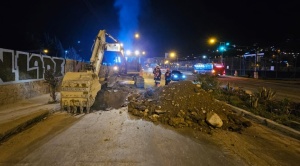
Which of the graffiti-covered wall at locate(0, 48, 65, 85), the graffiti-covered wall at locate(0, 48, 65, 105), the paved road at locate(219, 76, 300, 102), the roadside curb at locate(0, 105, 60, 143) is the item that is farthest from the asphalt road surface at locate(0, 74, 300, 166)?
the paved road at locate(219, 76, 300, 102)

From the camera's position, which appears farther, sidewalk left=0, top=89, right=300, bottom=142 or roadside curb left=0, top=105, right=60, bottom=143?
sidewalk left=0, top=89, right=300, bottom=142

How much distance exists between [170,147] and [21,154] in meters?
3.65

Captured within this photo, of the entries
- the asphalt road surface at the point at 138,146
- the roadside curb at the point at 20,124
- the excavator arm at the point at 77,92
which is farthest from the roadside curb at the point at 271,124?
the roadside curb at the point at 20,124

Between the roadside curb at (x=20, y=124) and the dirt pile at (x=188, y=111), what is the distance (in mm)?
3627

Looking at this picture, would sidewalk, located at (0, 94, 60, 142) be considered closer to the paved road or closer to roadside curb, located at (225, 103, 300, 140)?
roadside curb, located at (225, 103, 300, 140)

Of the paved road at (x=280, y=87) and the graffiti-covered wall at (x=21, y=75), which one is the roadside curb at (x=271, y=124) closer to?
→ the paved road at (x=280, y=87)

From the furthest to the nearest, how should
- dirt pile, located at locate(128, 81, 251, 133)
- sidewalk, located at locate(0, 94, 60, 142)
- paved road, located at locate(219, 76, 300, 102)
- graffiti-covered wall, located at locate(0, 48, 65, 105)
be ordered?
paved road, located at locate(219, 76, 300, 102)
graffiti-covered wall, located at locate(0, 48, 65, 105)
dirt pile, located at locate(128, 81, 251, 133)
sidewalk, located at locate(0, 94, 60, 142)

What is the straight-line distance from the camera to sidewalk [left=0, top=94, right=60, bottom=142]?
796 cm

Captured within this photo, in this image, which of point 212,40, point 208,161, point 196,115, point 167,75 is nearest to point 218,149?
point 208,161

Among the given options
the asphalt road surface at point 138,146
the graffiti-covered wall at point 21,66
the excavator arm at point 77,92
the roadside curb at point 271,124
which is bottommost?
the asphalt road surface at point 138,146

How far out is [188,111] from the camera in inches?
392

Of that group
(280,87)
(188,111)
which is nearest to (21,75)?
(188,111)

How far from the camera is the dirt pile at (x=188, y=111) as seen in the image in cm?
890

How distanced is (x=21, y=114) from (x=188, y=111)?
21.4ft
